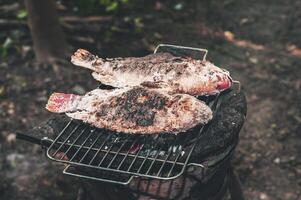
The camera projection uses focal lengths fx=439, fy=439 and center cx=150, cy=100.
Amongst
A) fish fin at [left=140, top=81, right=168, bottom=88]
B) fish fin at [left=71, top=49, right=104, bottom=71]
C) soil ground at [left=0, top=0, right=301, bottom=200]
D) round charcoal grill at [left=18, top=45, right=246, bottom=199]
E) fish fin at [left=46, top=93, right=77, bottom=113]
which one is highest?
fish fin at [left=71, top=49, right=104, bottom=71]

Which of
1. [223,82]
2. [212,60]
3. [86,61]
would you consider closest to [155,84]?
[223,82]

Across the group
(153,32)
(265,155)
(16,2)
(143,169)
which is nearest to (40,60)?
(16,2)

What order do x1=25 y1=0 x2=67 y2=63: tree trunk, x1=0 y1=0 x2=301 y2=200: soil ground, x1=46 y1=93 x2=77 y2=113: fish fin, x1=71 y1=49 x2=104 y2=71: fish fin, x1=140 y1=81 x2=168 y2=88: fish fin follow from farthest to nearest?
x1=25 y1=0 x2=67 y2=63: tree trunk < x1=0 y1=0 x2=301 y2=200: soil ground < x1=71 y1=49 x2=104 y2=71: fish fin < x1=140 y1=81 x2=168 y2=88: fish fin < x1=46 y1=93 x2=77 y2=113: fish fin

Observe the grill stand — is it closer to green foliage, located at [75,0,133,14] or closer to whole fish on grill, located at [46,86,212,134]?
whole fish on grill, located at [46,86,212,134]

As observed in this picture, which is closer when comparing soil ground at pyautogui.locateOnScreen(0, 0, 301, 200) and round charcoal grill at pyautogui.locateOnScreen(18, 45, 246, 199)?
round charcoal grill at pyautogui.locateOnScreen(18, 45, 246, 199)

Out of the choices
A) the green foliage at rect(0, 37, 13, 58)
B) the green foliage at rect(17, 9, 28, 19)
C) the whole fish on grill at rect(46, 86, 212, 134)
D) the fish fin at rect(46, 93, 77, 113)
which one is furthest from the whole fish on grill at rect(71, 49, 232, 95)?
the green foliage at rect(17, 9, 28, 19)

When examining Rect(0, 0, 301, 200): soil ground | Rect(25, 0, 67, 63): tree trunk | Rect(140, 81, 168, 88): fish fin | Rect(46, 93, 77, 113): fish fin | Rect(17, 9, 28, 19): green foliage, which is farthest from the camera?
Rect(17, 9, 28, 19): green foliage

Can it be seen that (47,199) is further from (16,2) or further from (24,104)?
(16,2)
